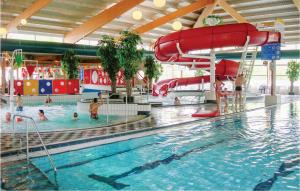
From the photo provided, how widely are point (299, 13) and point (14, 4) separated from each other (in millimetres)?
17243

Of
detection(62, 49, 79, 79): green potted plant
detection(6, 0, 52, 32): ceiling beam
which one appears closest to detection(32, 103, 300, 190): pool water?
detection(6, 0, 52, 32): ceiling beam

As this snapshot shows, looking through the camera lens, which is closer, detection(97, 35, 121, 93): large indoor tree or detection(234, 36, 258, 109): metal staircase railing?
detection(234, 36, 258, 109): metal staircase railing

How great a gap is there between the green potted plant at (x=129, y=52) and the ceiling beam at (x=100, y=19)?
16.2 feet

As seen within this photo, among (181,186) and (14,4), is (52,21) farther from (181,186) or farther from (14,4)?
(181,186)

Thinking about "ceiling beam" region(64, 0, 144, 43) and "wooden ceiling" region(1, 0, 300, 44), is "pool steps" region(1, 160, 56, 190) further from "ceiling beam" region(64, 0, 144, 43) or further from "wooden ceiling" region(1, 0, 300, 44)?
"ceiling beam" region(64, 0, 144, 43)

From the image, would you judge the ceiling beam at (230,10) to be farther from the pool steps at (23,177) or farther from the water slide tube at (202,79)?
the pool steps at (23,177)

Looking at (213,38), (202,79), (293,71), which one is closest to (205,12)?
(202,79)

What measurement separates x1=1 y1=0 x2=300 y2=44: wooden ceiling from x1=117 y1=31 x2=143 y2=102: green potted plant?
4.96 meters

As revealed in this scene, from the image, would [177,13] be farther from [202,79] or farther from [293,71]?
[293,71]

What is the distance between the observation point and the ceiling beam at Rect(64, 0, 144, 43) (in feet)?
50.4

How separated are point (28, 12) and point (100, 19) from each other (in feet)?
12.7

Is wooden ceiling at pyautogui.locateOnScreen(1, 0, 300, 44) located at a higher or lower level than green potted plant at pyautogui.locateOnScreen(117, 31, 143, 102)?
higher

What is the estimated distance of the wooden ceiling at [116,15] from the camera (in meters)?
15.6

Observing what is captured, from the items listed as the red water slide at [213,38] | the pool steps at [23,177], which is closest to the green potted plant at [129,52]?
the red water slide at [213,38]
